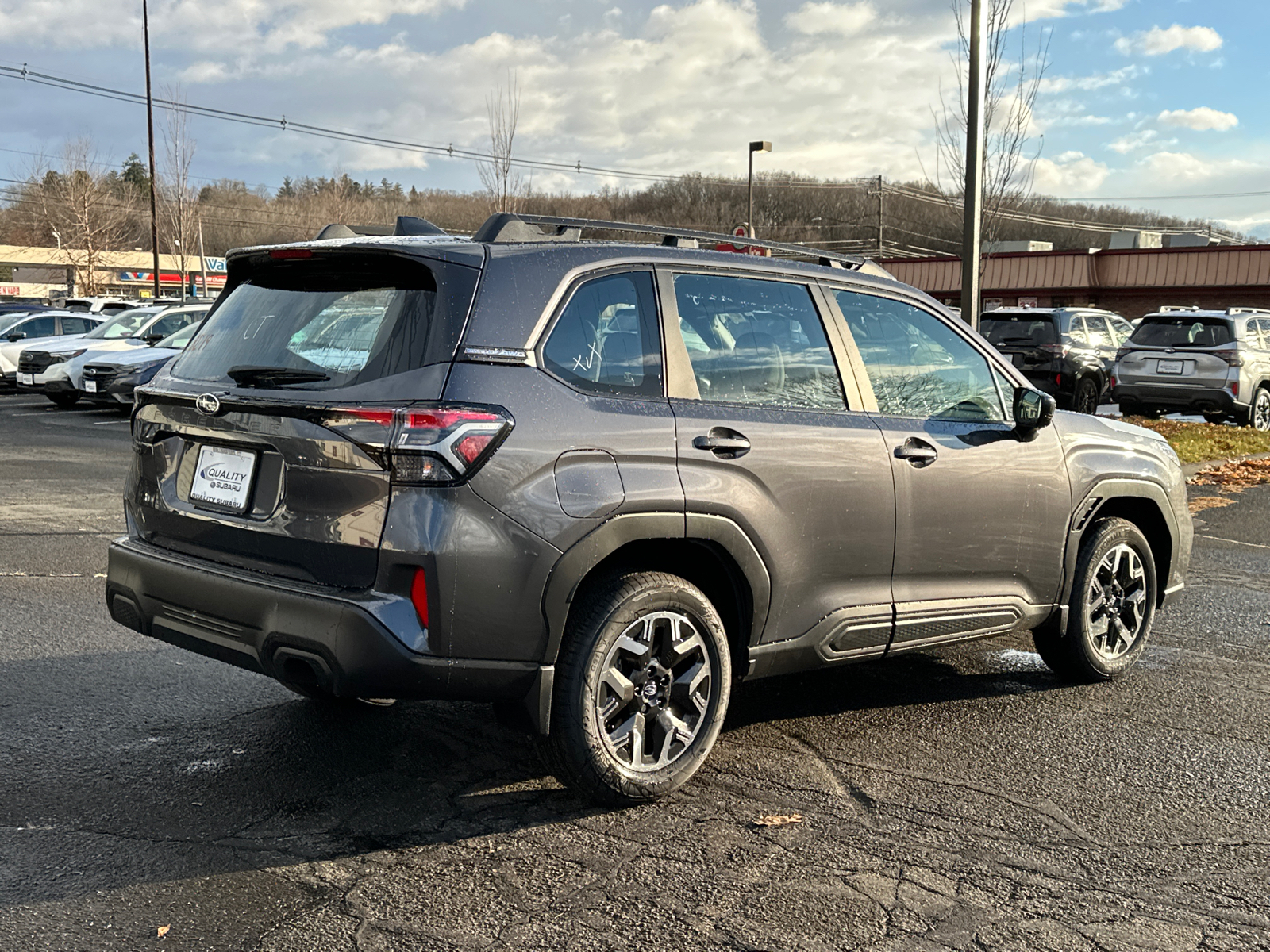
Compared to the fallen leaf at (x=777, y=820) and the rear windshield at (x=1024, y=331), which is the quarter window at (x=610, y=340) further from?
the rear windshield at (x=1024, y=331)

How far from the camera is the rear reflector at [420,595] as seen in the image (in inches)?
138

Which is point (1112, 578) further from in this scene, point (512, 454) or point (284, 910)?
point (284, 910)

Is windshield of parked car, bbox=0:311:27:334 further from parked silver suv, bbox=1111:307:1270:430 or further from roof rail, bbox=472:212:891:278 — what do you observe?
roof rail, bbox=472:212:891:278

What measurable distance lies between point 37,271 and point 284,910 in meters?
113

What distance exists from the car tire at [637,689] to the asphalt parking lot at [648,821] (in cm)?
13

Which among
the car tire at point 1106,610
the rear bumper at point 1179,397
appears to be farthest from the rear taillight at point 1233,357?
the car tire at point 1106,610

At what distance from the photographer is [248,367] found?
13.2 ft

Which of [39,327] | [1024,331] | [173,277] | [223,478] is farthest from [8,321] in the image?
[173,277]

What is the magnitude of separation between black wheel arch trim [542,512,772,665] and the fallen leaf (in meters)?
0.61

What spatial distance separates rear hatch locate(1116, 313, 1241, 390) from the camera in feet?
59.0

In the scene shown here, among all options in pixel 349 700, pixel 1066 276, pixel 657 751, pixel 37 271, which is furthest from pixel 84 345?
pixel 37 271

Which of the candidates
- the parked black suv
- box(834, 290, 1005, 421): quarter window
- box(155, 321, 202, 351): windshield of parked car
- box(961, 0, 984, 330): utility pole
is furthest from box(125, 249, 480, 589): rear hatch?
the parked black suv

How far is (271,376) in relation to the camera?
389cm

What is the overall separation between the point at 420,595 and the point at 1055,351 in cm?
1767
